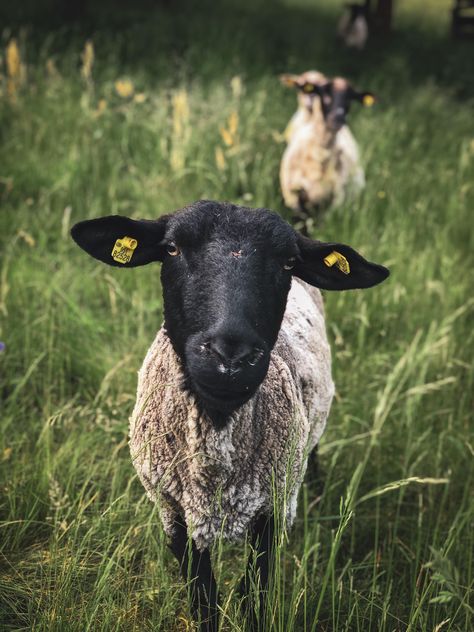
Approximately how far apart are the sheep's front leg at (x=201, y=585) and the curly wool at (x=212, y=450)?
0.18 ft

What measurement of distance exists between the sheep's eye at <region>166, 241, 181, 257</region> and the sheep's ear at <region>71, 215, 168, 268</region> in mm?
73

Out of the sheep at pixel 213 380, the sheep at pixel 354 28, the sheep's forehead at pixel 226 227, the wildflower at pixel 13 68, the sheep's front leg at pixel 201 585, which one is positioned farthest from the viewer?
the sheep at pixel 354 28

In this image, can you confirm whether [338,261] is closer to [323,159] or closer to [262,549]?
[262,549]

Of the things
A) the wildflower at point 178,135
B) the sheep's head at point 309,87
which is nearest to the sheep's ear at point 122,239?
the wildflower at point 178,135

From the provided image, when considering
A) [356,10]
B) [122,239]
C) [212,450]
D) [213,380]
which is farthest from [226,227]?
[356,10]

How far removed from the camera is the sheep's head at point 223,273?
1.73 meters

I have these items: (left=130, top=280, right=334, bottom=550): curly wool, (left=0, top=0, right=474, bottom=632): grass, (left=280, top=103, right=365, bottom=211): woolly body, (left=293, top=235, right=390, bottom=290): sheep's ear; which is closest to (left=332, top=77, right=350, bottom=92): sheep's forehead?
(left=280, top=103, right=365, bottom=211): woolly body

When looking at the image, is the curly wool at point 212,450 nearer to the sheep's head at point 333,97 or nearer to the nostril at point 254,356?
the nostril at point 254,356

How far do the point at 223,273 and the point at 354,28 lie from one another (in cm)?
1071

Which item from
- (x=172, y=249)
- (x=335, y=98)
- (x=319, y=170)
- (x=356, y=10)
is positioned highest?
(x=356, y=10)

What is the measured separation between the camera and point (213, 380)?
172cm

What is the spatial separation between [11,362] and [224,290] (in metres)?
1.85

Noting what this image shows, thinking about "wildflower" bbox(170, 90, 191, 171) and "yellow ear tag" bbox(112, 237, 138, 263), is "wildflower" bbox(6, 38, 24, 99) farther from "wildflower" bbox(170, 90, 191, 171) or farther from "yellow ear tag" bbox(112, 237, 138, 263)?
"yellow ear tag" bbox(112, 237, 138, 263)

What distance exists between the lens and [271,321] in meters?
1.96
